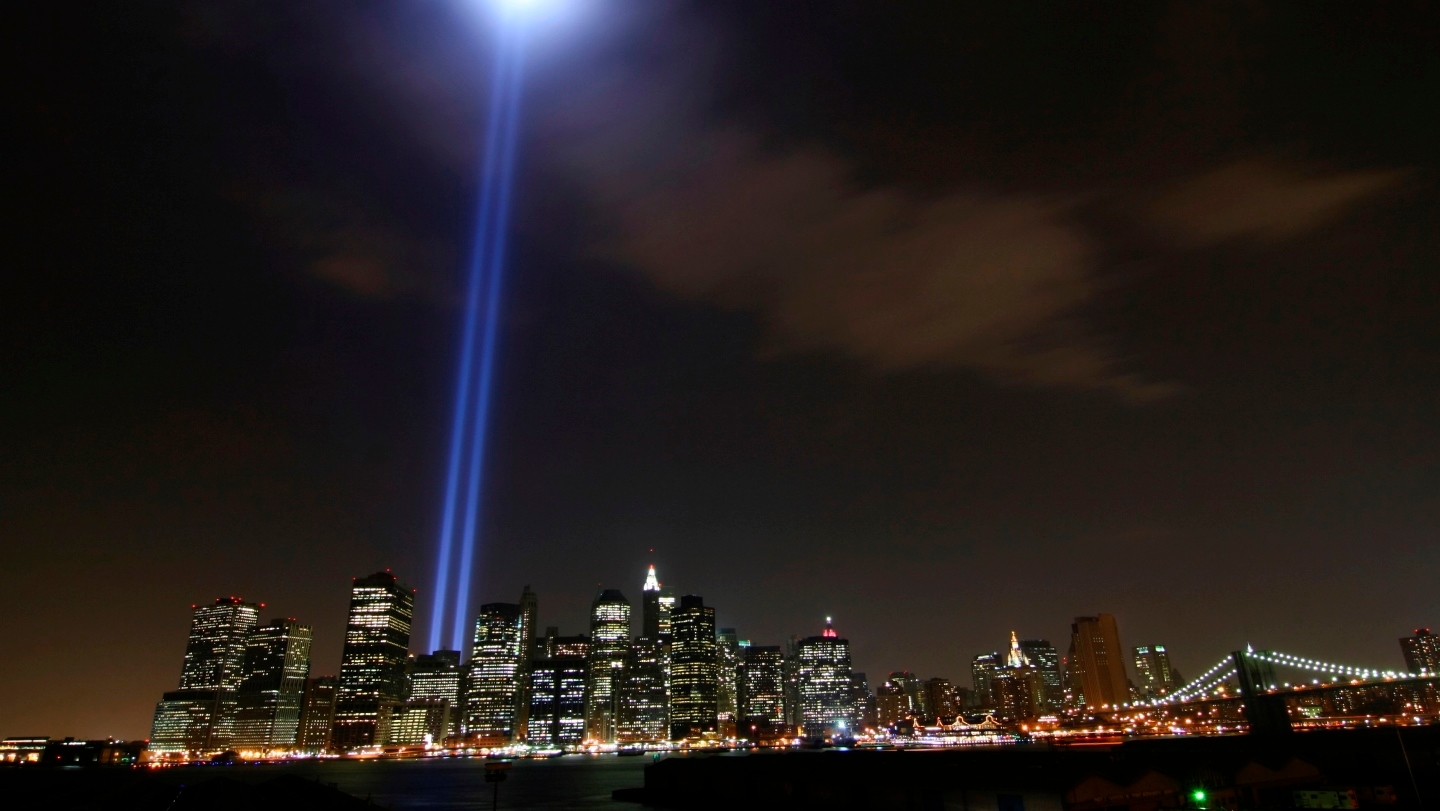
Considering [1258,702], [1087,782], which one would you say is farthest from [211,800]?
[1258,702]

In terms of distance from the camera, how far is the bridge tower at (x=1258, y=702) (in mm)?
136000

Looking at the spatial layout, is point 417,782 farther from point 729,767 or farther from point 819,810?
point 819,810

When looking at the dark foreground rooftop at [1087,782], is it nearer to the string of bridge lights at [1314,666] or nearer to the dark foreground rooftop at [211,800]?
the dark foreground rooftop at [211,800]

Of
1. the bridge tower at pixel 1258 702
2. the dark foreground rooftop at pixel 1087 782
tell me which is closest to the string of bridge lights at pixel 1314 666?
the bridge tower at pixel 1258 702

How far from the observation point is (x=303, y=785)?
67.1 m

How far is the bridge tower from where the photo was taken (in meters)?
136

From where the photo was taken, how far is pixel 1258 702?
5600 inches

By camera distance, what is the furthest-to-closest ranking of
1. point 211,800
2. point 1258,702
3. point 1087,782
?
point 1258,702, point 211,800, point 1087,782

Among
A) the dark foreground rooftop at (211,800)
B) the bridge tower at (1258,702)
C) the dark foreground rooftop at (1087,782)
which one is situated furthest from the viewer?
the bridge tower at (1258,702)

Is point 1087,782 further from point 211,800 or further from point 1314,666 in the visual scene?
point 1314,666

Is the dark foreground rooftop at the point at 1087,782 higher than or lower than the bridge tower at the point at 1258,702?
lower

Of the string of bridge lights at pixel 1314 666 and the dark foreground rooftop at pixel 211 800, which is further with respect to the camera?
the string of bridge lights at pixel 1314 666

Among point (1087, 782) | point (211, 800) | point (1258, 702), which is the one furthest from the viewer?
point (1258, 702)

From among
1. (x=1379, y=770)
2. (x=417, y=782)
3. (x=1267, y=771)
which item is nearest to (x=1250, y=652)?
(x=1379, y=770)
